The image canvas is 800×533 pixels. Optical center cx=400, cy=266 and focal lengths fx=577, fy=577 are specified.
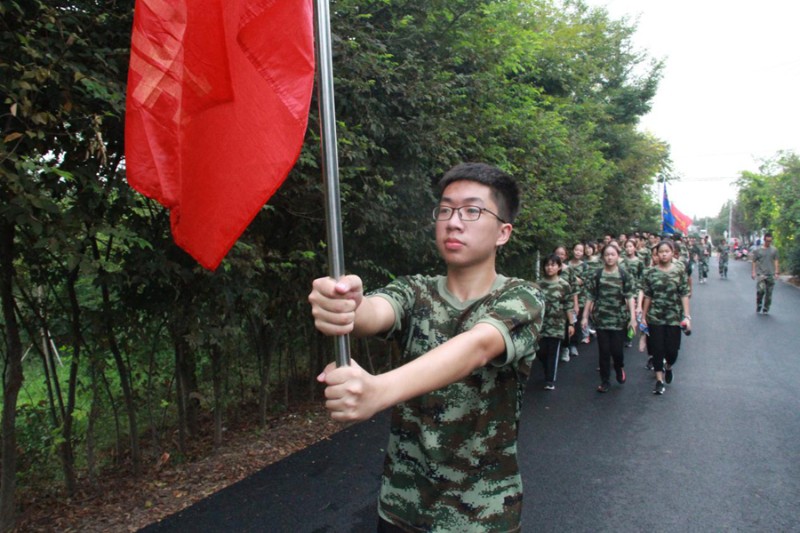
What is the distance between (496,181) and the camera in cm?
217

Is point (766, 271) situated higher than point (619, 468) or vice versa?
point (766, 271)

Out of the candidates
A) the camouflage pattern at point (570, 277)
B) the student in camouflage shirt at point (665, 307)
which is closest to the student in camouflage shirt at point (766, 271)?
the camouflage pattern at point (570, 277)

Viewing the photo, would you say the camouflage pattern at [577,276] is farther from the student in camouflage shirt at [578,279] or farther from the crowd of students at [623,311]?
the crowd of students at [623,311]

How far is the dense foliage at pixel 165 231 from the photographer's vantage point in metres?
3.34

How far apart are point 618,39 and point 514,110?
2229cm

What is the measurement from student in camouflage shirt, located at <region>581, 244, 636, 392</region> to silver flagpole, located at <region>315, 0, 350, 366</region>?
6.88 m

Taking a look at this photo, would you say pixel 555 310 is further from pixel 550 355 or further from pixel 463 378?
pixel 463 378

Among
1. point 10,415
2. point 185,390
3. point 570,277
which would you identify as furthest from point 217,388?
A: point 570,277

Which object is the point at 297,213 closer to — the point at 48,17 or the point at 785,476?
the point at 48,17

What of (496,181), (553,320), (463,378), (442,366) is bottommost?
(553,320)

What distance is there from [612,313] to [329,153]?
6.98 meters

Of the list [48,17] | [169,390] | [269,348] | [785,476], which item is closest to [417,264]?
[269,348]

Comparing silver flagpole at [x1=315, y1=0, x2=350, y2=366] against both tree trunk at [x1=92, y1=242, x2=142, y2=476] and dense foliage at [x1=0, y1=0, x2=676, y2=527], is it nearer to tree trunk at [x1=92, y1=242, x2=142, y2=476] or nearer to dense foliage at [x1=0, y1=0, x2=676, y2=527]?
dense foliage at [x1=0, y1=0, x2=676, y2=527]

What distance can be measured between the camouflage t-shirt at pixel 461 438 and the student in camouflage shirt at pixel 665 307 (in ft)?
19.4
